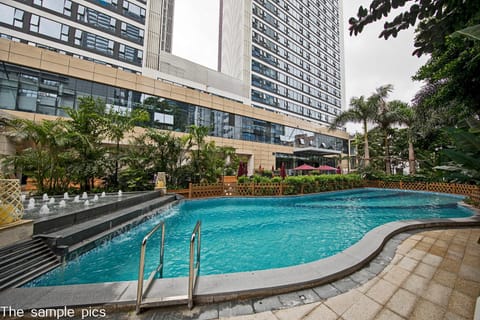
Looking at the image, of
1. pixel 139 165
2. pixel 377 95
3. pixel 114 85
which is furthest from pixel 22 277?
pixel 377 95

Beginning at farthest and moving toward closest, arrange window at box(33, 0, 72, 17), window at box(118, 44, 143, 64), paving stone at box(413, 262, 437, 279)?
window at box(118, 44, 143, 64) < window at box(33, 0, 72, 17) < paving stone at box(413, 262, 437, 279)

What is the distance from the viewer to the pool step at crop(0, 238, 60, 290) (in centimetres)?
295

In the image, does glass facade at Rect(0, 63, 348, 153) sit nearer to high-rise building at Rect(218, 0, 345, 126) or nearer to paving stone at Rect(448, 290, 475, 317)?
high-rise building at Rect(218, 0, 345, 126)

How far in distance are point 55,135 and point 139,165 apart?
4232 mm

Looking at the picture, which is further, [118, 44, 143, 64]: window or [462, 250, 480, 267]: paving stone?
[118, 44, 143, 64]: window

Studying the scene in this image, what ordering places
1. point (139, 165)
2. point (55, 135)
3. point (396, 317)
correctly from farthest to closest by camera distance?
point (139, 165), point (55, 135), point (396, 317)

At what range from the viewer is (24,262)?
3.25 m

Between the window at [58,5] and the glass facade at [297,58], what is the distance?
22965mm

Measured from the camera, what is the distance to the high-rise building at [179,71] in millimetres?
14031

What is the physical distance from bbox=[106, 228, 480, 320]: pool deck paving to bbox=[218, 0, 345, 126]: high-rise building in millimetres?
29020

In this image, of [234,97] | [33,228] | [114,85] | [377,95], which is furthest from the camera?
[234,97]

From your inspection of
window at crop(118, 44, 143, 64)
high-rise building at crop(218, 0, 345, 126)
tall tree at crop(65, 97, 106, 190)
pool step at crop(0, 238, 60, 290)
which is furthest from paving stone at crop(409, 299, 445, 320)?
high-rise building at crop(218, 0, 345, 126)

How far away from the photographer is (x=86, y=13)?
62.3ft

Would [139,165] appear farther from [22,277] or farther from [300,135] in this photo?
[300,135]
